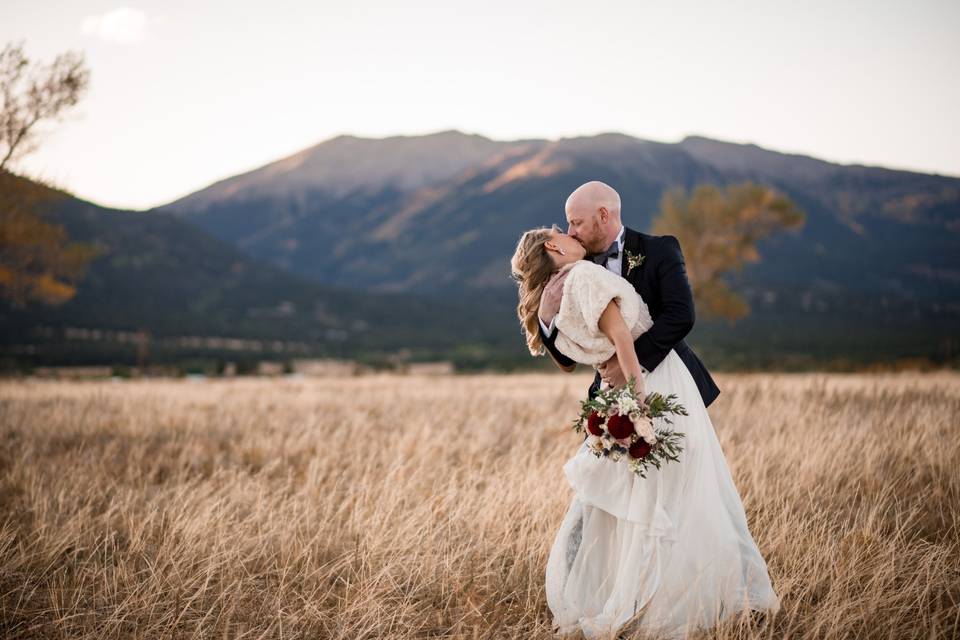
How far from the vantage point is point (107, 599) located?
3.57m

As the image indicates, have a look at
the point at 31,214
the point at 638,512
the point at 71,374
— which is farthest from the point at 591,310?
the point at 71,374

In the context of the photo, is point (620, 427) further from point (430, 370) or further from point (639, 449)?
point (430, 370)

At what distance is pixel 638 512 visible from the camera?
3.07 m

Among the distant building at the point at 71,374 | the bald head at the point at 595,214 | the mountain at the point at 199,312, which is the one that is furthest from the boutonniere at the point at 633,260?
the mountain at the point at 199,312

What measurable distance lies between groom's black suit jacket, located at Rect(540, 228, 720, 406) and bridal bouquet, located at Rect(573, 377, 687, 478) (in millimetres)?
255

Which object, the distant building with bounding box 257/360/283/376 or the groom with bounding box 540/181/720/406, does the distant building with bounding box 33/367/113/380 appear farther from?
the groom with bounding box 540/181/720/406

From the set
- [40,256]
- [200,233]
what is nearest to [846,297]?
[200,233]

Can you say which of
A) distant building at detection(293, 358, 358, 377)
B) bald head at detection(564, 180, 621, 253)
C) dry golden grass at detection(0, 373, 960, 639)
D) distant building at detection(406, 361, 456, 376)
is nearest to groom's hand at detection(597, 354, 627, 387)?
bald head at detection(564, 180, 621, 253)

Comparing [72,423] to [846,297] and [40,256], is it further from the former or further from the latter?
[846,297]

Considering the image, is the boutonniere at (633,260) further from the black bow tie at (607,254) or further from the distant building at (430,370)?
the distant building at (430,370)

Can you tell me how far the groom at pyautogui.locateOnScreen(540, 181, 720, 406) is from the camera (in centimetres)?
309

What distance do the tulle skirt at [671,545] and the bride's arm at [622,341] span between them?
0.30m

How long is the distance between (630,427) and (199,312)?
423 ft

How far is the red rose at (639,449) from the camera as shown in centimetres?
280
